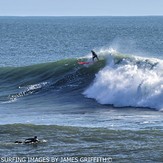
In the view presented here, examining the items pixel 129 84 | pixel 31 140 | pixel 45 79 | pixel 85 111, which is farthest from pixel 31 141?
pixel 45 79

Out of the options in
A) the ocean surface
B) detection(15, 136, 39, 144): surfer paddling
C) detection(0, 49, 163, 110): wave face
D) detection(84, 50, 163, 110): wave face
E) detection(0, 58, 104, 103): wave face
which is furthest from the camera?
detection(0, 58, 104, 103): wave face

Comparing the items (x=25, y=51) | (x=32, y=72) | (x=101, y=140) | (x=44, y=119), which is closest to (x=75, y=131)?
(x=101, y=140)

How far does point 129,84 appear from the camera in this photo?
119 ft

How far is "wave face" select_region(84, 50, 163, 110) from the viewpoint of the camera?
3381 centimetres

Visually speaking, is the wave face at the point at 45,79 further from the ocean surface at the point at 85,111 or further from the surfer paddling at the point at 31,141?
the surfer paddling at the point at 31,141

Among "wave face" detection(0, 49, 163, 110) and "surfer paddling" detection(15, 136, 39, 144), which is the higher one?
"wave face" detection(0, 49, 163, 110)

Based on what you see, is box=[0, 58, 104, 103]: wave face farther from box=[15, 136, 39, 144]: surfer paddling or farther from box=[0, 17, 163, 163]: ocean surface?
box=[15, 136, 39, 144]: surfer paddling

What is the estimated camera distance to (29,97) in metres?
38.5

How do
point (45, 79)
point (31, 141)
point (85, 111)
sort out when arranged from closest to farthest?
point (31, 141) < point (85, 111) < point (45, 79)

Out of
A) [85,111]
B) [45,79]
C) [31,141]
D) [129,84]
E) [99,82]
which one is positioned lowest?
[31,141]

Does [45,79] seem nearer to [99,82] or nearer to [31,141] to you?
[99,82]

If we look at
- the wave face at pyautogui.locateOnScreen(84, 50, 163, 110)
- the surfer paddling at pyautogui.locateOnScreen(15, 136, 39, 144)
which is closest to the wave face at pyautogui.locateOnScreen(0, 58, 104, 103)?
the wave face at pyautogui.locateOnScreen(84, 50, 163, 110)

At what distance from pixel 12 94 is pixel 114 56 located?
7.66 metres

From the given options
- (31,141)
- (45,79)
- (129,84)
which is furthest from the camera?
(45,79)
